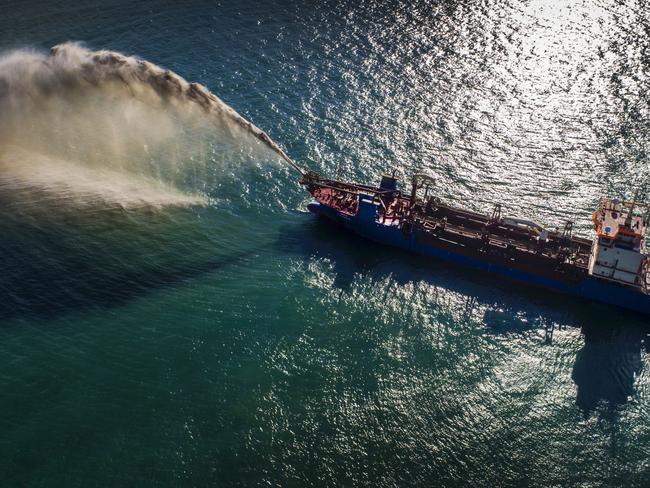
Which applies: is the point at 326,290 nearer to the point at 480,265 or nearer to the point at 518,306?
the point at 480,265

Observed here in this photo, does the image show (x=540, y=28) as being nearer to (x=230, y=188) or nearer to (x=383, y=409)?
(x=230, y=188)

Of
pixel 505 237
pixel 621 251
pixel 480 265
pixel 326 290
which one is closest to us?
pixel 621 251

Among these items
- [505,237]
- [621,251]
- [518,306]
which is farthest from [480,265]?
[621,251]

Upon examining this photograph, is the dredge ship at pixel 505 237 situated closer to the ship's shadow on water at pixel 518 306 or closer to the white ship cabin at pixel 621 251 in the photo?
the white ship cabin at pixel 621 251

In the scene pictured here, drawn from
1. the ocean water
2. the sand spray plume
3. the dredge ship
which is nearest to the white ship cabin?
the dredge ship

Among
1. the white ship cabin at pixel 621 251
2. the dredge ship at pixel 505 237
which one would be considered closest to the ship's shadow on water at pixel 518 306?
the dredge ship at pixel 505 237

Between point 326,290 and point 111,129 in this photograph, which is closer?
point 326,290

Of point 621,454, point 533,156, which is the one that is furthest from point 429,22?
point 621,454
